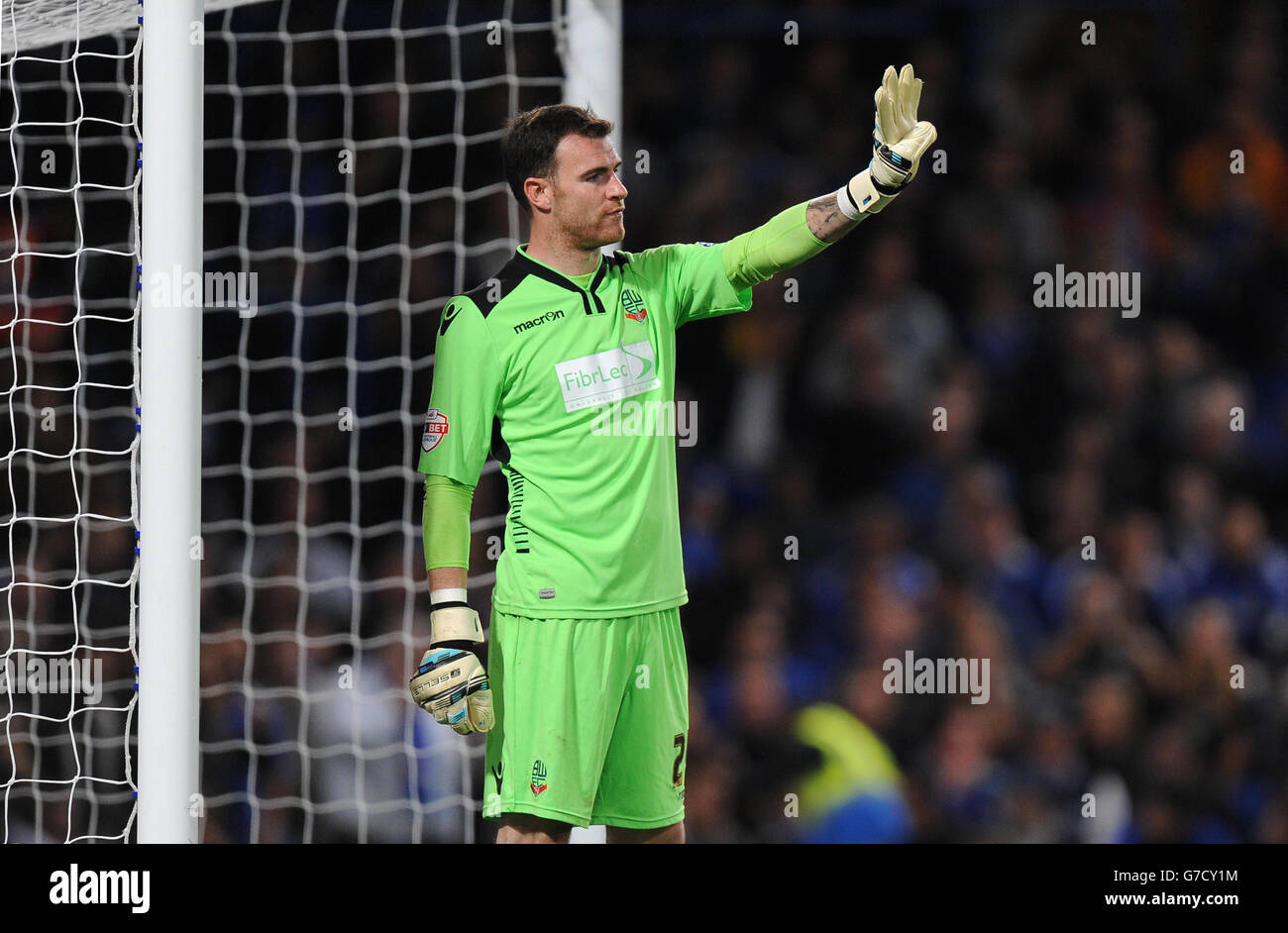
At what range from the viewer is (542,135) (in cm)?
306

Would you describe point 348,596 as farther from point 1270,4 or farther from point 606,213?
point 1270,4

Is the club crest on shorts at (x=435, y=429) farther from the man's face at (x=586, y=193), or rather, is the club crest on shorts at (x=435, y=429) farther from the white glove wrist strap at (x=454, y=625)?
the man's face at (x=586, y=193)

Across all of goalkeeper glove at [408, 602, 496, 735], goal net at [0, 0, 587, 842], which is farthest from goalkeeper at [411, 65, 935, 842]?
goal net at [0, 0, 587, 842]

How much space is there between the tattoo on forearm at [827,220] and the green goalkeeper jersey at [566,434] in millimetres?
383

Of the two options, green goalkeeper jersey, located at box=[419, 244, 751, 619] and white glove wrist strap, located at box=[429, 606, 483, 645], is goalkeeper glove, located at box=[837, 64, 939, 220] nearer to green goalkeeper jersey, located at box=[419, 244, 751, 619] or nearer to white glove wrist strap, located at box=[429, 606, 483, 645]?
green goalkeeper jersey, located at box=[419, 244, 751, 619]

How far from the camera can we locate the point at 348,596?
16.0 ft

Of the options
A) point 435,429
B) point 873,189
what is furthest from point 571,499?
point 873,189

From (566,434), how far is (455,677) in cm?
52

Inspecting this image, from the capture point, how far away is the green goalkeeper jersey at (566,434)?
2977mm

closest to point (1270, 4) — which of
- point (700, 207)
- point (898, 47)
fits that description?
point (898, 47)

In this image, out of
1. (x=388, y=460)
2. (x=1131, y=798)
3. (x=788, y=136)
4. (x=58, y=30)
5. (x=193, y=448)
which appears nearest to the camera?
(x=193, y=448)

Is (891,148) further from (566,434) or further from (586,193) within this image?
(566,434)

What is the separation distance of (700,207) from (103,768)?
272 centimetres

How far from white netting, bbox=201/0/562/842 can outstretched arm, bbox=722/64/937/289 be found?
1109 mm
